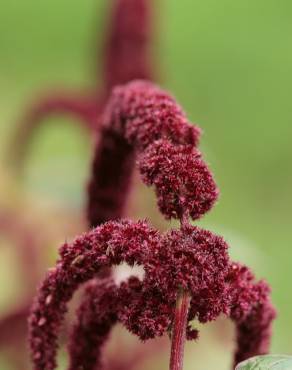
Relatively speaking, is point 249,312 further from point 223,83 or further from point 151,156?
point 223,83

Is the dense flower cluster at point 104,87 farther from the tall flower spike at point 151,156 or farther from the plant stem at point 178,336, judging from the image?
the plant stem at point 178,336

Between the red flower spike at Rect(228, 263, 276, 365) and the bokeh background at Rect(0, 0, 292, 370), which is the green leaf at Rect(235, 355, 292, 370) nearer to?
the red flower spike at Rect(228, 263, 276, 365)

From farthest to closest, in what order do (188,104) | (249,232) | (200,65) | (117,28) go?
1. (200,65)
2. (188,104)
3. (249,232)
4. (117,28)

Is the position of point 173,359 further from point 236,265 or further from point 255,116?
point 255,116

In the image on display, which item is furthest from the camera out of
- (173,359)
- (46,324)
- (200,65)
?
(200,65)

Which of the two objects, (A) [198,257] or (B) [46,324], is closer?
(A) [198,257]

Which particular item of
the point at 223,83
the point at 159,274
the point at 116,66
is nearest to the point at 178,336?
the point at 159,274

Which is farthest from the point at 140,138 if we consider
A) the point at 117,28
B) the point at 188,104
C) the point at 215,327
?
the point at 188,104
